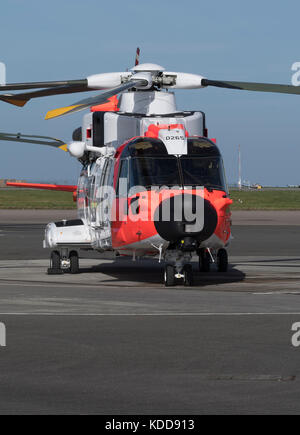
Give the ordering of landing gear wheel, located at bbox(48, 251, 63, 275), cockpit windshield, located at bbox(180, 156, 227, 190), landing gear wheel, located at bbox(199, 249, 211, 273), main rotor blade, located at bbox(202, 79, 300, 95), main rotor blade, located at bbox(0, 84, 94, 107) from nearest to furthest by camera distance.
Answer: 1. cockpit windshield, located at bbox(180, 156, 227, 190)
2. main rotor blade, located at bbox(202, 79, 300, 95)
3. main rotor blade, located at bbox(0, 84, 94, 107)
4. landing gear wheel, located at bbox(48, 251, 63, 275)
5. landing gear wheel, located at bbox(199, 249, 211, 273)

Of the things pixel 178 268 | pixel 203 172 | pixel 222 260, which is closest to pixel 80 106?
pixel 203 172

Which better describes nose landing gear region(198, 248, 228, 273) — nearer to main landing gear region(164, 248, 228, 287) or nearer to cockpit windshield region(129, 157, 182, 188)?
main landing gear region(164, 248, 228, 287)

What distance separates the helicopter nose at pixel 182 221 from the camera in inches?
698

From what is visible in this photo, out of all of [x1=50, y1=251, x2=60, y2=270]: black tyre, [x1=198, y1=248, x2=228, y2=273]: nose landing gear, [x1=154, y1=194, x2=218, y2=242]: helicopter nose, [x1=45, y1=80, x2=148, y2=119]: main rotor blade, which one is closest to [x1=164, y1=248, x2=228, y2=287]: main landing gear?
[x1=154, y1=194, x2=218, y2=242]: helicopter nose

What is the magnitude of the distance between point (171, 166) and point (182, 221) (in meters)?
1.62

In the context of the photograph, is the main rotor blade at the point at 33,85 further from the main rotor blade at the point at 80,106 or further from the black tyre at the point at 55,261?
the black tyre at the point at 55,261

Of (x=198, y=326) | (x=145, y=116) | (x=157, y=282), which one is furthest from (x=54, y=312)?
(x=145, y=116)

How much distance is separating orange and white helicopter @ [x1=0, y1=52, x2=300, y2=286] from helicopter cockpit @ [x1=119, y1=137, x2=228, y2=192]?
22 millimetres

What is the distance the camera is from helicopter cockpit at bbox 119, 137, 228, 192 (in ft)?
61.0

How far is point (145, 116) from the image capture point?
21.3 m

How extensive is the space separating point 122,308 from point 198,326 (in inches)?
99.2

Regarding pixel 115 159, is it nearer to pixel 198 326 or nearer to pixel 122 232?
pixel 122 232

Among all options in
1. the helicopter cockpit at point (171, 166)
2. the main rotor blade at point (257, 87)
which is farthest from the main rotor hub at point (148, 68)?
the helicopter cockpit at point (171, 166)

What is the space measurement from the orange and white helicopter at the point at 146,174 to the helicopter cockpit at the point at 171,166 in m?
0.02
